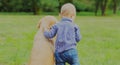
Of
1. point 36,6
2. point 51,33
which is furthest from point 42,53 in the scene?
point 36,6

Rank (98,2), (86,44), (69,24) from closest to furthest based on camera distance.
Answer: (69,24) → (86,44) → (98,2)

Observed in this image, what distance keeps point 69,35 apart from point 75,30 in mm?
147

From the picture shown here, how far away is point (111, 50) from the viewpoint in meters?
13.1

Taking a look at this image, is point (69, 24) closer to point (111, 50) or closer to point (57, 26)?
point (57, 26)

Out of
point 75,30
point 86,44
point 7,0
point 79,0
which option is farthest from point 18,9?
point 75,30

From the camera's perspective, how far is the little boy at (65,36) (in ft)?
18.9

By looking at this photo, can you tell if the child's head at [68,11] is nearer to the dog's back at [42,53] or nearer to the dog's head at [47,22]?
the dog's head at [47,22]

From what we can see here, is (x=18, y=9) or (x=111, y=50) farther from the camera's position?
(x=18, y=9)

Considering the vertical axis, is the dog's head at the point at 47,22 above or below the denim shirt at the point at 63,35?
above

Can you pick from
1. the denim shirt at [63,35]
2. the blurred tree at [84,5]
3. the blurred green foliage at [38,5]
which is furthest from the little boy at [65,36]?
the blurred tree at [84,5]

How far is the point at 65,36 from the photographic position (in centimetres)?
577

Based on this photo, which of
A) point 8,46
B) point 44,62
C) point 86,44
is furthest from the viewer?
point 86,44

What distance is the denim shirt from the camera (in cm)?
576

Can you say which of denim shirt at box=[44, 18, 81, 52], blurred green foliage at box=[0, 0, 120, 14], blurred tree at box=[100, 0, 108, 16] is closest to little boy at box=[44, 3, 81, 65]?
denim shirt at box=[44, 18, 81, 52]
